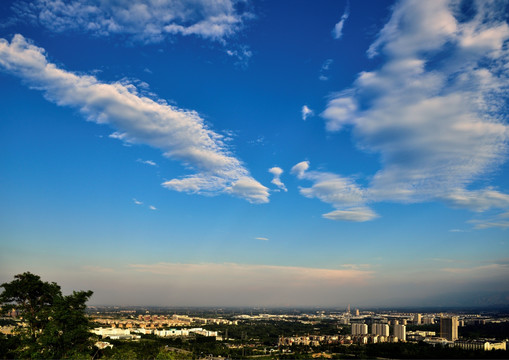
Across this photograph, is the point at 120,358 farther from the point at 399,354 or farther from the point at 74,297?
the point at 399,354

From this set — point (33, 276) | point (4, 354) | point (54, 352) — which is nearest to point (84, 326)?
point (54, 352)

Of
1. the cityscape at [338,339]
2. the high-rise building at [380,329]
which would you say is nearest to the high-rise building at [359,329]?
the cityscape at [338,339]

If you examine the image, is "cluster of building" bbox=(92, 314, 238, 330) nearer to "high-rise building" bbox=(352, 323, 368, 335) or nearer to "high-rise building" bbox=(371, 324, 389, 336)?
"high-rise building" bbox=(352, 323, 368, 335)

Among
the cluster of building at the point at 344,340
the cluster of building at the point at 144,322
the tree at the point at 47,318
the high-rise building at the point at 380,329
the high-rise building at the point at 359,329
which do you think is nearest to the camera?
the tree at the point at 47,318

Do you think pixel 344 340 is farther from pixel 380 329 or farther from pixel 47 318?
pixel 47 318

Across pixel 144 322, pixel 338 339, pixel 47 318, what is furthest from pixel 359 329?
pixel 47 318

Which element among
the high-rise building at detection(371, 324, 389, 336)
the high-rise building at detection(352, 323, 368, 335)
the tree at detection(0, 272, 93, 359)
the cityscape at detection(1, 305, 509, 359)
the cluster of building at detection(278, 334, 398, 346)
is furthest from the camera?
the high-rise building at detection(352, 323, 368, 335)

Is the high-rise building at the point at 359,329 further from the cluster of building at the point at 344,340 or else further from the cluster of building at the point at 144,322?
the cluster of building at the point at 144,322

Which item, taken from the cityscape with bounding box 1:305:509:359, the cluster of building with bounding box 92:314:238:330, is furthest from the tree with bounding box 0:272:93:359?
the cluster of building with bounding box 92:314:238:330
